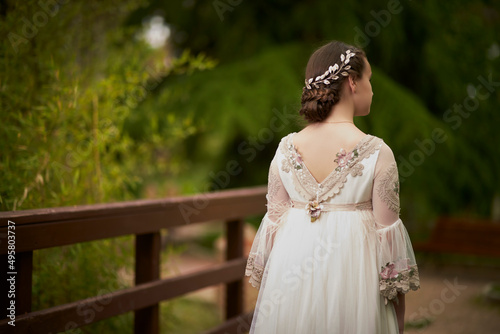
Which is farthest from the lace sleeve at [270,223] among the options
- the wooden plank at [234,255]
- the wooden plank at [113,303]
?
the wooden plank at [234,255]

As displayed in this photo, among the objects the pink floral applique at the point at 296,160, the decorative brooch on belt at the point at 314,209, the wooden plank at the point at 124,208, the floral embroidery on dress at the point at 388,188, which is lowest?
the wooden plank at the point at 124,208

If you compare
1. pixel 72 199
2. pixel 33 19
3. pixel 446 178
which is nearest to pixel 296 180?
pixel 72 199

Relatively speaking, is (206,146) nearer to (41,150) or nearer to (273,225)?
(41,150)

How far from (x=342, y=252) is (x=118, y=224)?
4.34 ft

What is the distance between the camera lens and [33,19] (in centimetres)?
369

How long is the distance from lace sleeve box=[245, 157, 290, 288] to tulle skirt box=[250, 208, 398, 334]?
4.4 inches

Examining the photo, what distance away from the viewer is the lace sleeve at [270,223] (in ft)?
8.23

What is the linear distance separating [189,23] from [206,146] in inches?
66.3

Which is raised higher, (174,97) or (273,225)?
(174,97)

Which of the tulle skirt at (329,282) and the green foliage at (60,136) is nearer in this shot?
the tulle skirt at (329,282)

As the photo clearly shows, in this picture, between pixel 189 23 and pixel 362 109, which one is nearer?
pixel 362 109

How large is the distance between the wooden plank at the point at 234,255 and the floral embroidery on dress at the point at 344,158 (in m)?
2.18

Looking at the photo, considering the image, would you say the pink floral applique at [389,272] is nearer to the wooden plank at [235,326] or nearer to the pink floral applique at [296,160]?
the pink floral applique at [296,160]

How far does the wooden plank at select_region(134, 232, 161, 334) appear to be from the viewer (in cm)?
342
